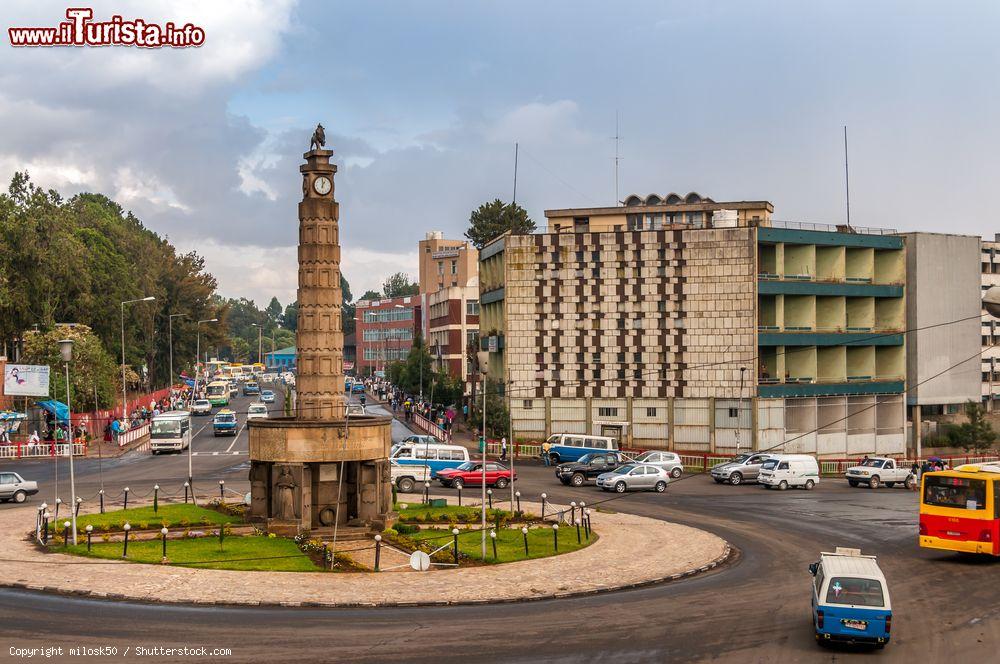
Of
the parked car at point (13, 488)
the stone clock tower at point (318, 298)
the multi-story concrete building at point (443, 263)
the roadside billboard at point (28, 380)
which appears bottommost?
the parked car at point (13, 488)

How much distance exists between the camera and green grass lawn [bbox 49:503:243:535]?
1564 inches

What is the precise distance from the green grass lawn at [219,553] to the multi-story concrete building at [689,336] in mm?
45403

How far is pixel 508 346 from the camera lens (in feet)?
268

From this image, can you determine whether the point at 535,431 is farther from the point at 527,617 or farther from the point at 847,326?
the point at 527,617

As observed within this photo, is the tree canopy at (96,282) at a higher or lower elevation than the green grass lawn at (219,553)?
higher

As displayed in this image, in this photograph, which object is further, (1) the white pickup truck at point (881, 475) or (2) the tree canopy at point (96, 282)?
(2) the tree canopy at point (96, 282)

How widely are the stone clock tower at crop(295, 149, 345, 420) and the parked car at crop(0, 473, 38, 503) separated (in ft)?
53.3

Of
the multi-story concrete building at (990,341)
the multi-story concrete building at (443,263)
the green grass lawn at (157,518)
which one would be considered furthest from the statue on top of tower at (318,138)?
the multi-story concrete building at (443,263)

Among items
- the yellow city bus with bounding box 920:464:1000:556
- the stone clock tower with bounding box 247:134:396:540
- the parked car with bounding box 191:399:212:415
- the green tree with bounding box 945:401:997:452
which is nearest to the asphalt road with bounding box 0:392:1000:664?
the yellow city bus with bounding box 920:464:1000:556

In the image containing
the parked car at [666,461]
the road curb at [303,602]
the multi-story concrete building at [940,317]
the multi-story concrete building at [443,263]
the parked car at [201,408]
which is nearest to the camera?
the road curb at [303,602]

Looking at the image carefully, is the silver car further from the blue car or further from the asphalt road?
the blue car

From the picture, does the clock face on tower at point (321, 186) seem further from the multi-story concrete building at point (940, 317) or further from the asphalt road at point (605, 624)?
the multi-story concrete building at point (940, 317)

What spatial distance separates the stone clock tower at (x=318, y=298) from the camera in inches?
1634

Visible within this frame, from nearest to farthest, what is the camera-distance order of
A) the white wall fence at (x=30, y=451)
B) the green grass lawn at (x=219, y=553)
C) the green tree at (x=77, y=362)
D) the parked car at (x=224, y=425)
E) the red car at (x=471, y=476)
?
1. the green grass lawn at (x=219, y=553)
2. the red car at (x=471, y=476)
3. the white wall fence at (x=30, y=451)
4. the green tree at (x=77, y=362)
5. the parked car at (x=224, y=425)
